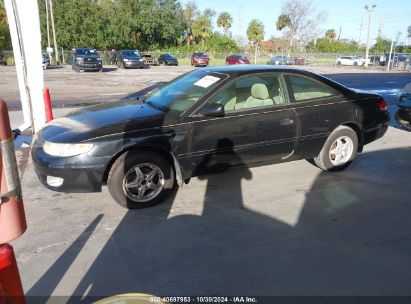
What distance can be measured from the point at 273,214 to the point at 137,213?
1.45m

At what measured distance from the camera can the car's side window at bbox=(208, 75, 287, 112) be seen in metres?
4.50

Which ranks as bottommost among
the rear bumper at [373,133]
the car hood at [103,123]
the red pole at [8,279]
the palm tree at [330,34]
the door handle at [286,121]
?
the rear bumper at [373,133]

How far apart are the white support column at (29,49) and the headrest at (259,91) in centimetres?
449

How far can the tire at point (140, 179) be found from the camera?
3.97 m

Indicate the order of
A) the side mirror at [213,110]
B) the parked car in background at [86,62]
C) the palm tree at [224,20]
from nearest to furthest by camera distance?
the side mirror at [213,110], the parked car in background at [86,62], the palm tree at [224,20]

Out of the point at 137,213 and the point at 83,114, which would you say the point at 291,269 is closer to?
the point at 137,213

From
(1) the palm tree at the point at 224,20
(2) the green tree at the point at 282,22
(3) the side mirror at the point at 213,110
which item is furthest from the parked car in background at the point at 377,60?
(3) the side mirror at the point at 213,110

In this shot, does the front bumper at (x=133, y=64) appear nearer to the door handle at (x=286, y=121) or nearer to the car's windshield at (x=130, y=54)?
the car's windshield at (x=130, y=54)

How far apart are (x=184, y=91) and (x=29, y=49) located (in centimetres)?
398

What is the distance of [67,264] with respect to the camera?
3.15 meters

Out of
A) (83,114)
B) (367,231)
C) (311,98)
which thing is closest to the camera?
(367,231)

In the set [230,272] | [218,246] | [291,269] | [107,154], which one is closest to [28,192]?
[107,154]

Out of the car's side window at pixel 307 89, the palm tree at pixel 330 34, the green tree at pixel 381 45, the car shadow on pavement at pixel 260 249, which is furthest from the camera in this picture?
the palm tree at pixel 330 34

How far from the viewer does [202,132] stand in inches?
168
